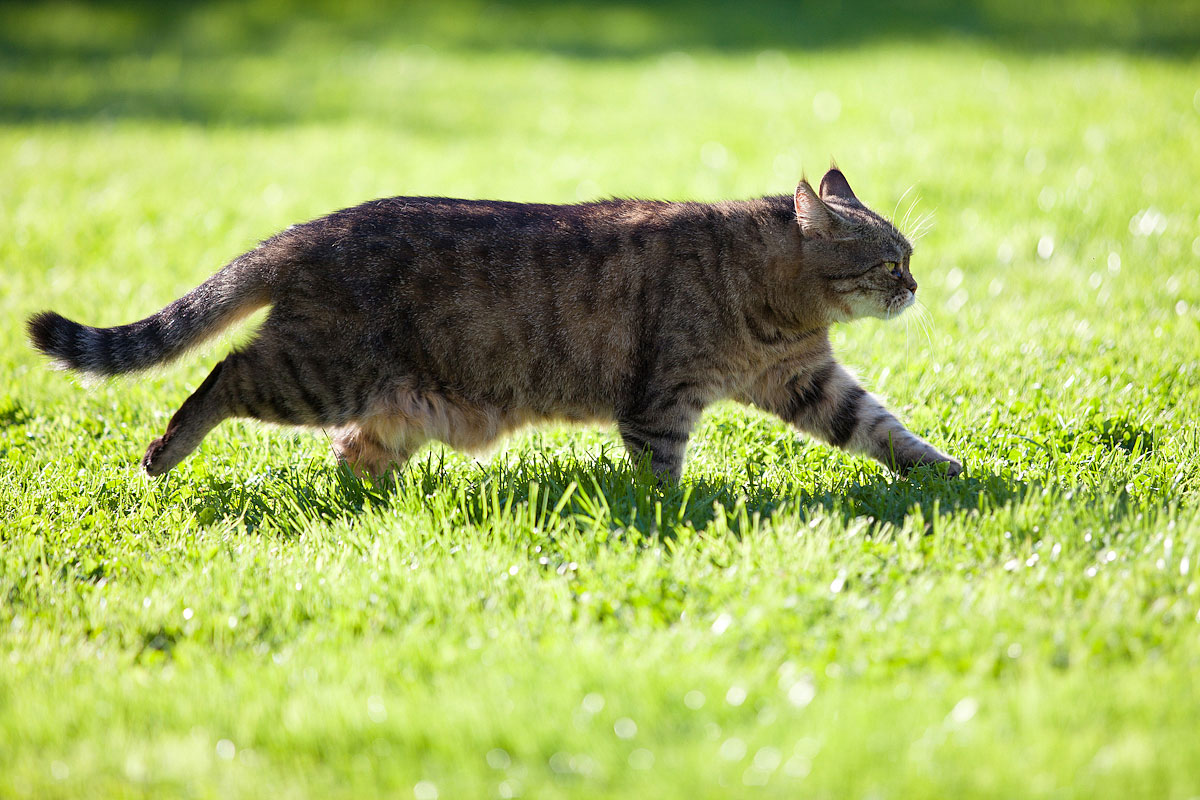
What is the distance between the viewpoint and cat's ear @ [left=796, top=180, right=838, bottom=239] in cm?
412

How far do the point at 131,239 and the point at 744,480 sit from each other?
18.2 ft

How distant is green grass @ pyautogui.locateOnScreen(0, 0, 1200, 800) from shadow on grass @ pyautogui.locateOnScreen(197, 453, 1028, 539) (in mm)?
20

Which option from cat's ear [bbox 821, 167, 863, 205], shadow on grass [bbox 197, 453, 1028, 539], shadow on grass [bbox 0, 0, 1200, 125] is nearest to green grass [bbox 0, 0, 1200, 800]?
shadow on grass [bbox 197, 453, 1028, 539]

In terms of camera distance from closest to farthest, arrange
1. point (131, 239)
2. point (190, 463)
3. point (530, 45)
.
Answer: point (190, 463) → point (131, 239) → point (530, 45)

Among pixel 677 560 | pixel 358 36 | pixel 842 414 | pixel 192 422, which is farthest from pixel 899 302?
pixel 358 36

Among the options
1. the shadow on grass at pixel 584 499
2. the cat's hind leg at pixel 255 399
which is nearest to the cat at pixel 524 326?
the cat's hind leg at pixel 255 399

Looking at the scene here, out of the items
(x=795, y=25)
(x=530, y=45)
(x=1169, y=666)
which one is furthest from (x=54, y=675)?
(x=795, y=25)

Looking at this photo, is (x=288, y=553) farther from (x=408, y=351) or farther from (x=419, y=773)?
(x=419, y=773)

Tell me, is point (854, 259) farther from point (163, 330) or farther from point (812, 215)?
point (163, 330)

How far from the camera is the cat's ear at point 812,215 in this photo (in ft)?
13.5

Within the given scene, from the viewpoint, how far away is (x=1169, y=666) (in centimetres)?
264

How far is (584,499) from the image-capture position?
3727mm

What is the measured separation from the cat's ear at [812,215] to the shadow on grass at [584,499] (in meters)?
1.01

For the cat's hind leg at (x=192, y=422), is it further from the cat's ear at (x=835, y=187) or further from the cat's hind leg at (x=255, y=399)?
the cat's ear at (x=835, y=187)
